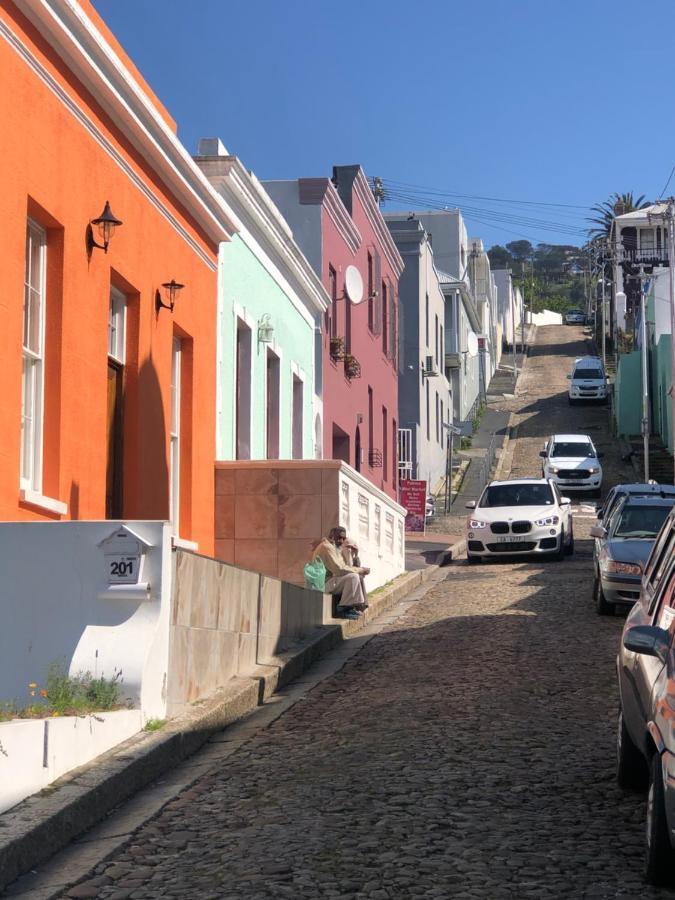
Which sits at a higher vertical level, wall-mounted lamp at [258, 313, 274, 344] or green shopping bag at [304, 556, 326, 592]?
wall-mounted lamp at [258, 313, 274, 344]

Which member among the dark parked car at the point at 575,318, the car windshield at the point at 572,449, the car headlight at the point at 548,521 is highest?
the dark parked car at the point at 575,318

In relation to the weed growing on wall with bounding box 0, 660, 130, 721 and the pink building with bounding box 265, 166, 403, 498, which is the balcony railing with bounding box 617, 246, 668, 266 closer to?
the pink building with bounding box 265, 166, 403, 498

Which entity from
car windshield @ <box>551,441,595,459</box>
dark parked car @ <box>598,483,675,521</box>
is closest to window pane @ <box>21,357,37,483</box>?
dark parked car @ <box>598,483,675,521</box>

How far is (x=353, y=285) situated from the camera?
2831 centimetres

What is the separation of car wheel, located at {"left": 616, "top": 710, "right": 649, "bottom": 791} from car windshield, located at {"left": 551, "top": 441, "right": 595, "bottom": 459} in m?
39.2

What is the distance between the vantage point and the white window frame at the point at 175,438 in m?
15.8

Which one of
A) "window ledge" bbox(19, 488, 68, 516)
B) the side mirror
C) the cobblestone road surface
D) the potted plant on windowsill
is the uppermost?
the potted plant on windowsill

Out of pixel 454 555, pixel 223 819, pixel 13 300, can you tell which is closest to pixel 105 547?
pixel 223 819

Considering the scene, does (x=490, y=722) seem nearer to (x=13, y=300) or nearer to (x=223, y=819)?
(x=223, y=819)

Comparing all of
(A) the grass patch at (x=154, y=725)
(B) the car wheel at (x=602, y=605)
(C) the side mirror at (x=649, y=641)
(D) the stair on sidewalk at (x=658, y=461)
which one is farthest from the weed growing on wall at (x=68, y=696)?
(D) the stair on sidewalk at (x=658, y=461)

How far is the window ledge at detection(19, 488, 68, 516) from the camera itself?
34.6ft

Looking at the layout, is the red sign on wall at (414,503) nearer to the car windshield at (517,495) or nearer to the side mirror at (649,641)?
the car windshield at (517,495)

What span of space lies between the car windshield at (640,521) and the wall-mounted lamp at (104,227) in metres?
8.45

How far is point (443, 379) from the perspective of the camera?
54125 mm
